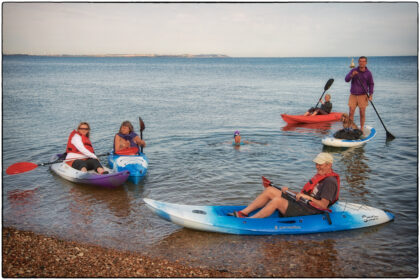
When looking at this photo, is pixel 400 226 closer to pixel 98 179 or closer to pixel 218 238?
pixel 218 238

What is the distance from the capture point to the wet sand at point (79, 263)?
472 centimetres

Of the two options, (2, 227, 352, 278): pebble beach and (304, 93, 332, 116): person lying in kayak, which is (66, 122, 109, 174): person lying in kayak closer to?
(2, 227, 352, 278): pebble beach

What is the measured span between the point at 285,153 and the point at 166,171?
376 cm

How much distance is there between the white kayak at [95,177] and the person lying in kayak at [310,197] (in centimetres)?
293

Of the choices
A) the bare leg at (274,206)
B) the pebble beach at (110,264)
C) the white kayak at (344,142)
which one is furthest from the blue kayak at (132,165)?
the white kayak at (344,142)

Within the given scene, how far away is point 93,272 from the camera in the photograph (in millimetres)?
4754

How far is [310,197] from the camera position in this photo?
5660mm

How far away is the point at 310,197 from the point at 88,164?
5.21 m

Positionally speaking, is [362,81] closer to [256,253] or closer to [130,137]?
[130,137]

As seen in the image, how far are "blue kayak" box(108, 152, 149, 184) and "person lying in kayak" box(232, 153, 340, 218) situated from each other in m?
3.09

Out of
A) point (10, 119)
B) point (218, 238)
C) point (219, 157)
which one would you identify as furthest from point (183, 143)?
point (10, 119)

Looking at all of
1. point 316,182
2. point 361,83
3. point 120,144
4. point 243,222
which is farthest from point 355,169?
point 120,144

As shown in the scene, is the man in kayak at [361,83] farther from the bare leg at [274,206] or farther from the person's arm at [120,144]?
the person's arm at [120,144]

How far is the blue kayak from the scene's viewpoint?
8.37 metres
